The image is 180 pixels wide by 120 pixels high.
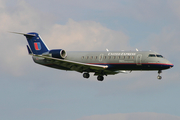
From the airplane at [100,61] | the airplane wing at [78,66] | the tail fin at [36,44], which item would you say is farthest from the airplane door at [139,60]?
the tail fin at [36,44]

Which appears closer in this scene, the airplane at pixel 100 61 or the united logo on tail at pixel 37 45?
the airplane at pixel 100 61

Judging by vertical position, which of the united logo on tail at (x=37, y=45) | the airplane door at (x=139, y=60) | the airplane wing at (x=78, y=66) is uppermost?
the united logo on tail at (x=37, y=45)

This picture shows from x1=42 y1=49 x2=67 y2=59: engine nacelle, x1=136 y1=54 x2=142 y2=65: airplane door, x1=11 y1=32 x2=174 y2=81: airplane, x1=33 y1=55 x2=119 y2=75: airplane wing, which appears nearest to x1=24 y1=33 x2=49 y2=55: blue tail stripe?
x1=11 y1=32 x2=174 y2=81: airplane

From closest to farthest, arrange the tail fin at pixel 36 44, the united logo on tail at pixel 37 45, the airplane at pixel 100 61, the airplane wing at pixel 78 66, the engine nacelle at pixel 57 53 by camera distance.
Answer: the airplane at pixel 100 61
the airplane wing at pixel 78 66
the engine nacelle at pixel 57 53
the tail fin at pixel 36 44
the united logo on tail at pixel 37 45

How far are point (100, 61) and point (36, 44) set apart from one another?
12.0 m

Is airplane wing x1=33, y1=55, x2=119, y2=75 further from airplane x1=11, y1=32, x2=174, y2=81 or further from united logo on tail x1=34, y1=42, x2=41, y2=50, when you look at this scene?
united logo on tail x1=34, y1=42, x2=41, y2=50

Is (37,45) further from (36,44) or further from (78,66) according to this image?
(78,66)

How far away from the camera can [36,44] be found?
59.3 metres

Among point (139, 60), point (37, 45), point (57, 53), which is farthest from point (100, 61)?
point (37, 45)

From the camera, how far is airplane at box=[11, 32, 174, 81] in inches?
1994

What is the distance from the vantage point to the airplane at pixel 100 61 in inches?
1994

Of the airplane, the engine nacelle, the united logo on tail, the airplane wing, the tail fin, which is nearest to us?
the airplane

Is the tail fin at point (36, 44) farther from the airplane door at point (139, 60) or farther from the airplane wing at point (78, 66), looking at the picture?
the airplane door at point (139, 60)

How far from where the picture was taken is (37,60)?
5803cm
